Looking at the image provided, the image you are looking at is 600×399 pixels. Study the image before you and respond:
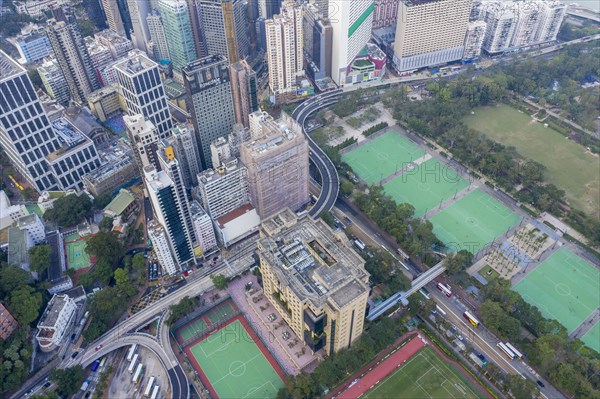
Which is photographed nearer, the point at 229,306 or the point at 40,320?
the point at 40,320

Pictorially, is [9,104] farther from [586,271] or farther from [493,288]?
[586,271]

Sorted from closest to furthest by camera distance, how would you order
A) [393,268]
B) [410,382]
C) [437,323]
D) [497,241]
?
[410,382] → [437,323] → [393,268] → [497,241]

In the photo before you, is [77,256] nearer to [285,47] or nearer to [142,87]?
[142,87]

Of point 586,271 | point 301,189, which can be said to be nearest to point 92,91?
point 301,189

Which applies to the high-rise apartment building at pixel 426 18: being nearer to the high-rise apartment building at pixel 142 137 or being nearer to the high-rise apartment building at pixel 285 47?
the high-rise apartment building at pixel 285 47

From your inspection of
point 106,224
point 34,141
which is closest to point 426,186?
point 106,224

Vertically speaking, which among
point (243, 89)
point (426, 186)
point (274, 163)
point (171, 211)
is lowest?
point (426, 186)

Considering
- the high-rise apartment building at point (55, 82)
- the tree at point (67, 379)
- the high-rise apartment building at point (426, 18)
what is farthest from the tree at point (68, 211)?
the high-rise apartment building at point (426, 18)
